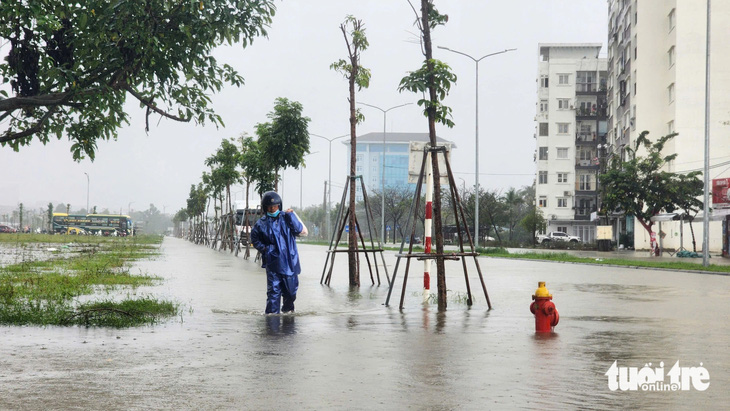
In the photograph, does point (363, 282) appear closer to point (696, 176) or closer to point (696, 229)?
point (696, 176)

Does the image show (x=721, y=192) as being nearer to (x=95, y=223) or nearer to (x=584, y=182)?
(x=584, y=182)

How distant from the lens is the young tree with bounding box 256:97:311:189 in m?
29.5

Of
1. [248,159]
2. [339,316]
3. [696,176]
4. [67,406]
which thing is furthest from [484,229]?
[67,406]

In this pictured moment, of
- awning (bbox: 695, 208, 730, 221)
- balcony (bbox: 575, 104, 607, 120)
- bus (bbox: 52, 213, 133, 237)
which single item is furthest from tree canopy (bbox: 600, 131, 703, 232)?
bus (bbox: 52, 213, 133, 237)

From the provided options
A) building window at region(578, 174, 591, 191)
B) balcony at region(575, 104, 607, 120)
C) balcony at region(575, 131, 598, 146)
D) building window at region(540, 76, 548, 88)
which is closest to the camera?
balcony at region(575, 104, 607, 120)

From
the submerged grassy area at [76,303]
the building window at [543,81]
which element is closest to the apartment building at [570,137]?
the building window at [543,81]

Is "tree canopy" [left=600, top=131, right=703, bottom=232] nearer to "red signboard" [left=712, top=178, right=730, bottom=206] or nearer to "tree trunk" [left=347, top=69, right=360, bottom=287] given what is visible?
"red signboard" [left=712, top=178, right=730, bottom=206]

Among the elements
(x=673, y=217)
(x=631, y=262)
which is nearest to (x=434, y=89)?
(x=631, y=262)

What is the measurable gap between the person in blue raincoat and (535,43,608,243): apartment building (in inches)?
3609

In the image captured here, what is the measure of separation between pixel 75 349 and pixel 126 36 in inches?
149

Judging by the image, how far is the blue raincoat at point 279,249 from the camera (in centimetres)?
1230

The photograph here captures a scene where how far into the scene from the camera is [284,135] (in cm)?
2956

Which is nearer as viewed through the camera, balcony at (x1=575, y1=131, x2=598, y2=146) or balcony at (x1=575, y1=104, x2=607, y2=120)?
balcony at (x1=575, y1=104, x2=607, y2=120)

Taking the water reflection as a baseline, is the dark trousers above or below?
above
